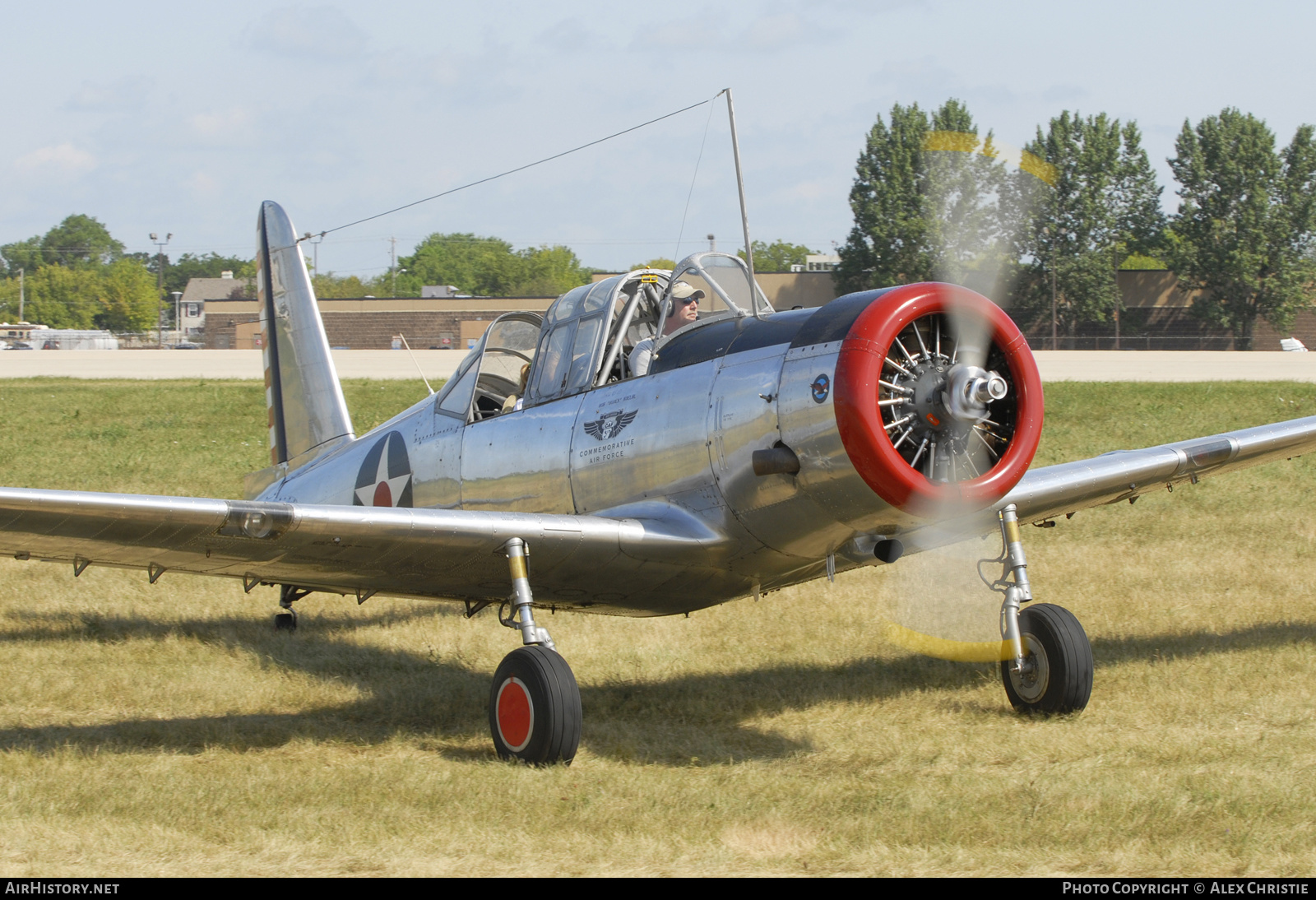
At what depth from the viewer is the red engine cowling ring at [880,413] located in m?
5.93

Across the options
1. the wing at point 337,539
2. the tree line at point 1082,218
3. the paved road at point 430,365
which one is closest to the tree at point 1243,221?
the tree line at point 1082,218

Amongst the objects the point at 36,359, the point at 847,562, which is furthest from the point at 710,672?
the point at 36,359

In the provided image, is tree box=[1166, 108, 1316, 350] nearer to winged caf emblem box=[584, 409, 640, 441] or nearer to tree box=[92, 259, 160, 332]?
winged caf emblem box=[584, 409, 640, 441]

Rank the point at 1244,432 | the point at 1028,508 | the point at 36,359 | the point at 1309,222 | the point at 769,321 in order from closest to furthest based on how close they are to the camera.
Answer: the point at 769,321 < the point at 1028,508 < the point at 1244,432 < the point at 36,359 < the point at 1309,222

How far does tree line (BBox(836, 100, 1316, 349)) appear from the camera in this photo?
23.3 ft

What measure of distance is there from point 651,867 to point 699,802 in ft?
2.73

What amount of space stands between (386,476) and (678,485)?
3.05 m

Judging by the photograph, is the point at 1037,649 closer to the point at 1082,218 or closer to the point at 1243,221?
the point at 1082,218

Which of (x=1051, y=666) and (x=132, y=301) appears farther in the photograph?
(x=132, y=301)

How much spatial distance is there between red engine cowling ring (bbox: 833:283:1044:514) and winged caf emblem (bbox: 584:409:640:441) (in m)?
1.56

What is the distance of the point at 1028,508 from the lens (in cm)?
807

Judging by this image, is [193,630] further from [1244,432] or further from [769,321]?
[1244,432]

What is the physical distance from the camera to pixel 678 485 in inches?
272

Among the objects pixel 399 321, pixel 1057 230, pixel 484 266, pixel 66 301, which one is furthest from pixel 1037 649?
pixel 66 301
